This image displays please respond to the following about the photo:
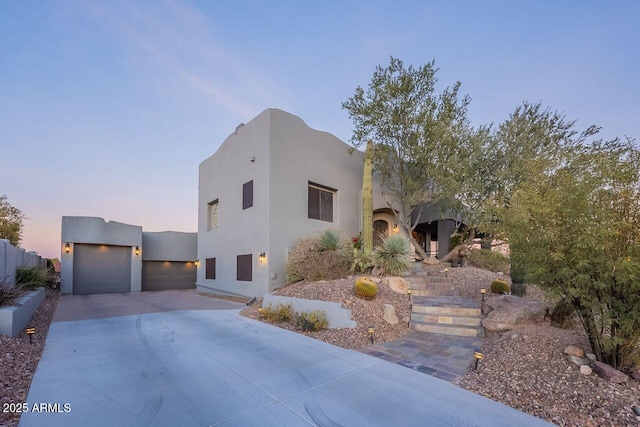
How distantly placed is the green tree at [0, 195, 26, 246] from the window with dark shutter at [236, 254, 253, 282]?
653 inches

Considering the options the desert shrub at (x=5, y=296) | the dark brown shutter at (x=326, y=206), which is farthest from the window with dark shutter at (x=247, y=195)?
the desert shrub at (x=5, y=296)

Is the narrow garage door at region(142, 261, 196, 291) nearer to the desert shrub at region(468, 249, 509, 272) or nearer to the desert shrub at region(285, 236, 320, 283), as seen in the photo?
the desert shrub at region(285, 236, 320, 283)

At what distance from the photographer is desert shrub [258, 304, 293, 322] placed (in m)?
7.02

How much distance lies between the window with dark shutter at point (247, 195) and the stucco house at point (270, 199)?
4 centimetres

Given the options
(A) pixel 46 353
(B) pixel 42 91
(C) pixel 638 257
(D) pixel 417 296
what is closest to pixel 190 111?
(B) pixel 42 91

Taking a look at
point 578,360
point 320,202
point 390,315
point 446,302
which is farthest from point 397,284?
point 320,202

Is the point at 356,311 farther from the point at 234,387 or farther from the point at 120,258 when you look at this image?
the point at 120,258

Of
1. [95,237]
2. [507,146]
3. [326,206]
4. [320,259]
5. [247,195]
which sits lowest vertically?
[320,259]

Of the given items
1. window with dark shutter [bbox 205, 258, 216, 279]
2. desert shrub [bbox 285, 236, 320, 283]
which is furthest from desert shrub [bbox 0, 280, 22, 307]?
window with dark shutter [bbox 205, 258, 216, 279]

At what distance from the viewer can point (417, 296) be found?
786 centimetres

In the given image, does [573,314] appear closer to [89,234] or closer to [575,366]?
[575,366]

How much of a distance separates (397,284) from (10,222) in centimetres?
2496

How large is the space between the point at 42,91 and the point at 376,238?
15.1m

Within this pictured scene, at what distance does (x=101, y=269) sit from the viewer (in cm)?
1501
